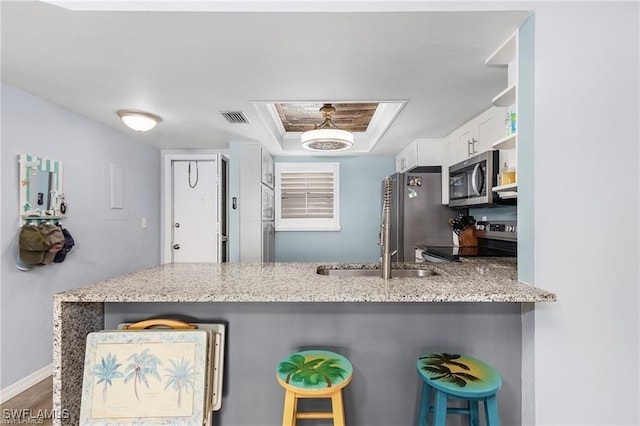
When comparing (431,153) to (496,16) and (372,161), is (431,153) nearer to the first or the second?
(372,161)

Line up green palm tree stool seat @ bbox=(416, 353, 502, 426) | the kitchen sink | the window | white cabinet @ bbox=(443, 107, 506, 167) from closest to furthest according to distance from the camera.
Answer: green palm tree stool seat @ bbox=(416, 353, 502, 426) → the kitchen sink → white cabinet @ bbox=(443, 107, 506, 167) → the window

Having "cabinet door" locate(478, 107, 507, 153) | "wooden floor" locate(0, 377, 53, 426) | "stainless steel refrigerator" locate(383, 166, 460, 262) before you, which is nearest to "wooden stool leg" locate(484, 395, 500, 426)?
"cabinet door" locate(478, 107, 507, 153)

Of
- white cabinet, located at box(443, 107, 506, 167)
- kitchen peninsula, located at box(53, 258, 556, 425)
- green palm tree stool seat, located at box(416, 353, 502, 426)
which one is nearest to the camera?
green palm tree stool seat, located at box(416, 353, 502, 426)

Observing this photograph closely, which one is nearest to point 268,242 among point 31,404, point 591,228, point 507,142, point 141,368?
point 31,404

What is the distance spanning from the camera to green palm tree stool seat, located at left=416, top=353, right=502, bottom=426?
3.68 ft

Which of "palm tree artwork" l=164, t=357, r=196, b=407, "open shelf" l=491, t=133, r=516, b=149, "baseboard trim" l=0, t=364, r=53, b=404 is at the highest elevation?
"open shelf" l=491, t=133, r=516, b=149

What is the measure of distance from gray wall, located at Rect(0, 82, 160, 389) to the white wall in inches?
124

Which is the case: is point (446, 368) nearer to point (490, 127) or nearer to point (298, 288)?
point (298, 288)

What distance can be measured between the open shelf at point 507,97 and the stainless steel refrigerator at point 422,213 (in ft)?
5.40

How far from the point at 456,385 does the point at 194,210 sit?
3.69 meters

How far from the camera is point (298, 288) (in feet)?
4.08

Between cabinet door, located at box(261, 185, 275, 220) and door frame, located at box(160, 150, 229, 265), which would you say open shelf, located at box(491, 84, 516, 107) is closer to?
cabinet door, located at box(261, 185, 275, 220)

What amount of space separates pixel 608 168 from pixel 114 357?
2175 millimetres

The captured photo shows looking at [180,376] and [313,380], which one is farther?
[180,376]
